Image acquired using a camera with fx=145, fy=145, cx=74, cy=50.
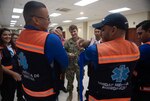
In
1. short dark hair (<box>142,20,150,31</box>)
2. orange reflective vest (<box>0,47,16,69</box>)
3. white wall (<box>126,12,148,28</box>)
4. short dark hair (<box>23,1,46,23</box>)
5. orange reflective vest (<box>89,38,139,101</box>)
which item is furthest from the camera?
white wall (<box>126,12,148,28</box>)

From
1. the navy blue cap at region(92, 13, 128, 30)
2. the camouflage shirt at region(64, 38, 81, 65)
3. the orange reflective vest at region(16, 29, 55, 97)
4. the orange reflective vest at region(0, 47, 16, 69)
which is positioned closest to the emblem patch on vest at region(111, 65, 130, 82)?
the navy blue cap at region(92, 13, 128, 30)

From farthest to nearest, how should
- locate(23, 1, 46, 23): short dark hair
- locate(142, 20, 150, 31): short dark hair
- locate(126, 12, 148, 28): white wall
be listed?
locate(126, 12, 148, 28): white wall → locate(142, 20, 150, 31): short dark hair → locate(23, 1, 46, 23): short dark hair

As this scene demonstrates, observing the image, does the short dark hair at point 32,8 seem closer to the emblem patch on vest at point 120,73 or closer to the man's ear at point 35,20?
the man's ear at point 35,20

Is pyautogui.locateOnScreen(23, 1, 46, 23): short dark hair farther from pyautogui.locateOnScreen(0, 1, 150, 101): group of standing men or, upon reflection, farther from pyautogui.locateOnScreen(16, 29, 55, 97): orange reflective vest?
pyautogui.locateOnScreen(16, 29, 55, 97): orange reflective vest

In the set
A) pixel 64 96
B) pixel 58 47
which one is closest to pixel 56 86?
pixel 58 47

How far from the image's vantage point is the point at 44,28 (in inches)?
48.6

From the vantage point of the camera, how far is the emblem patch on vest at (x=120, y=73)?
108 centimetres

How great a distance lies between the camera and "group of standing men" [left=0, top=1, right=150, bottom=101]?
1067 mm

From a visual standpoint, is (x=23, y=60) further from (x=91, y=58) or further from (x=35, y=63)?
(x=91, y=58)

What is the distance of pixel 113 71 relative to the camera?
1074mm

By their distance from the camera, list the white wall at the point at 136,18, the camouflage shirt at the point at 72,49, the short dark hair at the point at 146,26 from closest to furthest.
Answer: the short dark hair at the point at 146,26, the camouflage shirt at the point at 72,49, the white wall at the point at 136,18

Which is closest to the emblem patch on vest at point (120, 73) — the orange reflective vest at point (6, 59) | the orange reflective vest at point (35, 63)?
the orange reflective vest at point (35, 63)

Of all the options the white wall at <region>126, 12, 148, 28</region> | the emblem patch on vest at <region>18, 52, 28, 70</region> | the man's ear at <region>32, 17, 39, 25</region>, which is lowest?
the emblem patch on vest at <region>18, 52, 28, 70</region>

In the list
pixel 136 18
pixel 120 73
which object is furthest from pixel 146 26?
pixel 136 18
